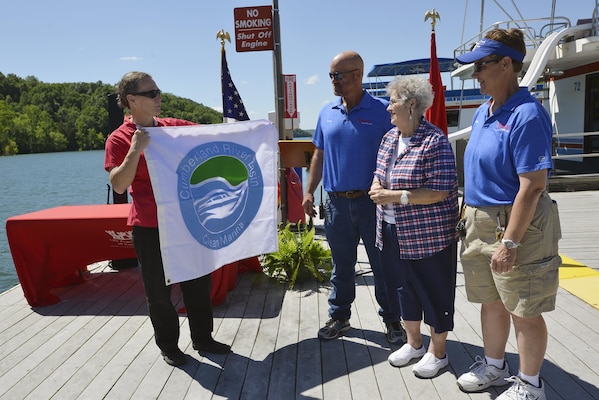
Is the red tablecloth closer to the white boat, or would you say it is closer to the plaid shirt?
the plaid shirt

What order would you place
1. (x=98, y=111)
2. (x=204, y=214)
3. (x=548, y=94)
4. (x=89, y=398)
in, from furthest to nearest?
(x=98, y=111)
(x=548, y=94)
(x=204, y=214)
(x=89, y=398)

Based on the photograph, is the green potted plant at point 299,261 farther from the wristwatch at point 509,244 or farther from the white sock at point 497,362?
the wristwatch at point 509,244

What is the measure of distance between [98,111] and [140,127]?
9022cm

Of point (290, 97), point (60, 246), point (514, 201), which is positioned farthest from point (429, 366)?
point (290, 97)

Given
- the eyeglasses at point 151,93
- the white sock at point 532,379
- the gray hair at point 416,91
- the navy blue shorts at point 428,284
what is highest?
the eyeglasses at point 151,93

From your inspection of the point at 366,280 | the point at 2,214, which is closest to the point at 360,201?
the point at 366,280

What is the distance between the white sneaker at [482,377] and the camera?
2.71 metres

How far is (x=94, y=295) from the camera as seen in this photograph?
4.88 metres

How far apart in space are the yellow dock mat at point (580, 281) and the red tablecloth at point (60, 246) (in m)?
3.20

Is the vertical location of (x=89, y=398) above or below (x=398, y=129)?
below

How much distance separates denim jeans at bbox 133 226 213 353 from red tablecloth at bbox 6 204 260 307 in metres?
0.97

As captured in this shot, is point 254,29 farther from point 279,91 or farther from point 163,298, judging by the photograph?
point 163,298

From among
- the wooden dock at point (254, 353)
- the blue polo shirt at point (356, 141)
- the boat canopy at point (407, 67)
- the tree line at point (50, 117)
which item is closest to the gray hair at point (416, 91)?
the blue polo shirt at point (356, 141)

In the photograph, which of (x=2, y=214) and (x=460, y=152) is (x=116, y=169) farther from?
(x=2, y=214)
